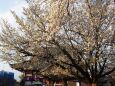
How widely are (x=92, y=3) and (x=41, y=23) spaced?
142 inches

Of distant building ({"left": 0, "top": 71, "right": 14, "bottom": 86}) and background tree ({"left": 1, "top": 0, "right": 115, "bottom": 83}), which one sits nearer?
background tree ({"left": 1, "top": 0, "right": 115, "bottom": 83})

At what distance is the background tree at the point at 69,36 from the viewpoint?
18.7m

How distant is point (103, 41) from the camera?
19141mm

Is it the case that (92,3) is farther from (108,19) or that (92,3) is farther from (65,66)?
(65,66)

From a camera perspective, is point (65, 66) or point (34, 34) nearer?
point (34, 34)

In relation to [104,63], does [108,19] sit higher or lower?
higher

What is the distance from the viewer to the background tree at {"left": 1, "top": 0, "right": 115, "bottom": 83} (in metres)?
18.7

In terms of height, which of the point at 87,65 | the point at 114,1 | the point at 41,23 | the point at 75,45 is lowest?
the point at 87,65

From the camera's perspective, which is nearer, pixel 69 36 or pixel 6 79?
pixel 69 36

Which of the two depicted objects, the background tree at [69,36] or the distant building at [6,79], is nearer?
the background tree at [69,36]

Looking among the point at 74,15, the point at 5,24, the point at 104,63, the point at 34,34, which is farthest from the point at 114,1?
the point at 5,24

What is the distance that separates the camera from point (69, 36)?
19.4 meters

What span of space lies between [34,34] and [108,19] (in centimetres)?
482

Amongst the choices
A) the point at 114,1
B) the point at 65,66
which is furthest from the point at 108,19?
the point at 65,66
